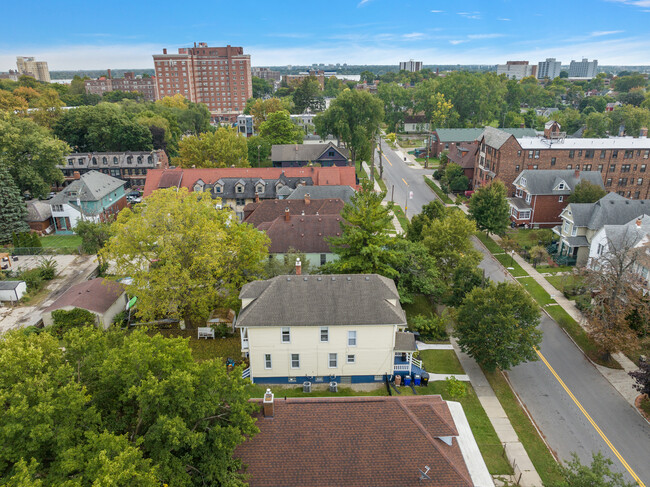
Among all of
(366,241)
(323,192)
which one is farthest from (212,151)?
(366,241)

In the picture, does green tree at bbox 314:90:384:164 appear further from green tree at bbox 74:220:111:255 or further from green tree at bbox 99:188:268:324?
green tree at bbox 99:188:268:324

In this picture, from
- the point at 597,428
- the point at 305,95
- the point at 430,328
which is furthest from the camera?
the point at 305,95

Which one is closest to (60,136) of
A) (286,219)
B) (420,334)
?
(286,219)

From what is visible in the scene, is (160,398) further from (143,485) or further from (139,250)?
(139,250)

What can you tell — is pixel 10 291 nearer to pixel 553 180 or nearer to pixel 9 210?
pixel 9 210

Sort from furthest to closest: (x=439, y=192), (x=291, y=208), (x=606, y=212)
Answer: (x=439, y=192) → (x=291, y=208) → (x=606, y=212)

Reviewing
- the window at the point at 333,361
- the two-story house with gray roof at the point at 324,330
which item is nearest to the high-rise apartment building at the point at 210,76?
the two-story house with gray roof at the point at 324,330

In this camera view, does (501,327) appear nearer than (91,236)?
Yes

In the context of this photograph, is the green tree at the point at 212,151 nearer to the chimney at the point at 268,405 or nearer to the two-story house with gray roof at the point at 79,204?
the two-story house with gray roof at the point at 79,204

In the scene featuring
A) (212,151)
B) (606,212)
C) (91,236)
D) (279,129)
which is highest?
(279,129)
